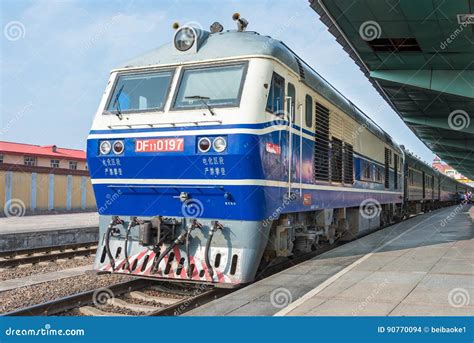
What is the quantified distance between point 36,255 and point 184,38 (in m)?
8.41

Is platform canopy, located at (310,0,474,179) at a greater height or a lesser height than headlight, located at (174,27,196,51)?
greater

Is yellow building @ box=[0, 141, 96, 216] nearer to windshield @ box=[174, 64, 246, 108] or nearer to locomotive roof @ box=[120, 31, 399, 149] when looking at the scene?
locomotive roof @ box=[120, 31, 399, 149]

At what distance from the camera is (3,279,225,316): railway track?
632 cm

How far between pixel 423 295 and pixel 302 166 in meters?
3.08

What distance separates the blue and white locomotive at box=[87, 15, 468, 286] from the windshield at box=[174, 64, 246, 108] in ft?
0.06

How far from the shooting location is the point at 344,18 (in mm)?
15367

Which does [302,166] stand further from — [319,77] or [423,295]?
[423,295]

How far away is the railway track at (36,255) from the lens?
11219mm

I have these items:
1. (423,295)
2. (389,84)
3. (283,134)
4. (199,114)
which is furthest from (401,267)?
(389,84)

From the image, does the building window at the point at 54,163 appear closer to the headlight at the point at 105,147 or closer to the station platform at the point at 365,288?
the station platform at the point at 365,288

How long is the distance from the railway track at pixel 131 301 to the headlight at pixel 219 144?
2090 millimetres

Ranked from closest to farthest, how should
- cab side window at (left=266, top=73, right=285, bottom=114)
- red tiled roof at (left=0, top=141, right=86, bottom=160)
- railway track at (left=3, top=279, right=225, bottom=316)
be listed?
railway track at (left=3, top=279, right=225, bottom=316) < cab side window at (left=266, top=73, right=285, bottom=114) < red tiled roof at (left=0, top=141, right=86, bottom=160)

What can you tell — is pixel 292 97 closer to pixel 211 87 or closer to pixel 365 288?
pixel 211 87

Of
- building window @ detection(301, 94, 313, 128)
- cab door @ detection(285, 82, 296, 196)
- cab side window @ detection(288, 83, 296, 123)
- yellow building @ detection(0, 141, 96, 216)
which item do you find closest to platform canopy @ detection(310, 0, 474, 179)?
building window @ detection(301, 94, 313, 128)
